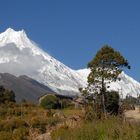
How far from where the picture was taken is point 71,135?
49.8 ft

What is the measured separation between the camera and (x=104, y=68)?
69.7 metres

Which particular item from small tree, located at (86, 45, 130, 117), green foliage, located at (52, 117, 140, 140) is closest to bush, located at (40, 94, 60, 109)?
small tree, located at (86, 45, 130, 117)

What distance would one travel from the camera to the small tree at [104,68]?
6912cm

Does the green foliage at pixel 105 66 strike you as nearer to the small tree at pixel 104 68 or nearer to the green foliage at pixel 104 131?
the small tree at pixel 104 68

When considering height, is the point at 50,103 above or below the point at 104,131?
above

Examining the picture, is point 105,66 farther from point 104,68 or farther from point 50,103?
point 50,103

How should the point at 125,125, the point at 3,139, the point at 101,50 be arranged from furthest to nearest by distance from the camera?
1. the point at 101,50
2. the point at 3,139
3. the point at 125,125

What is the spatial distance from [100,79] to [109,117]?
54081mm

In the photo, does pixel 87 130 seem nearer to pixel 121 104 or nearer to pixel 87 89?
pixel 121 104

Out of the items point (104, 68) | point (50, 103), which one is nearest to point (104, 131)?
point (104, 68)

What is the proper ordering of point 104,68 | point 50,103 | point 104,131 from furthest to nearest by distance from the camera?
point 50,103
point 104,68
point 104,131

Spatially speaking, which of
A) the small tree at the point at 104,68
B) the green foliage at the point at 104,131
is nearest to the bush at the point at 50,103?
the small tree at the point at 104,68

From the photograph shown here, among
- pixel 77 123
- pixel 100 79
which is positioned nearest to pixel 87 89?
pixel 100 79

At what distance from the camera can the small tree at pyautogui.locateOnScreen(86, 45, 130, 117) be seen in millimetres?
69125
